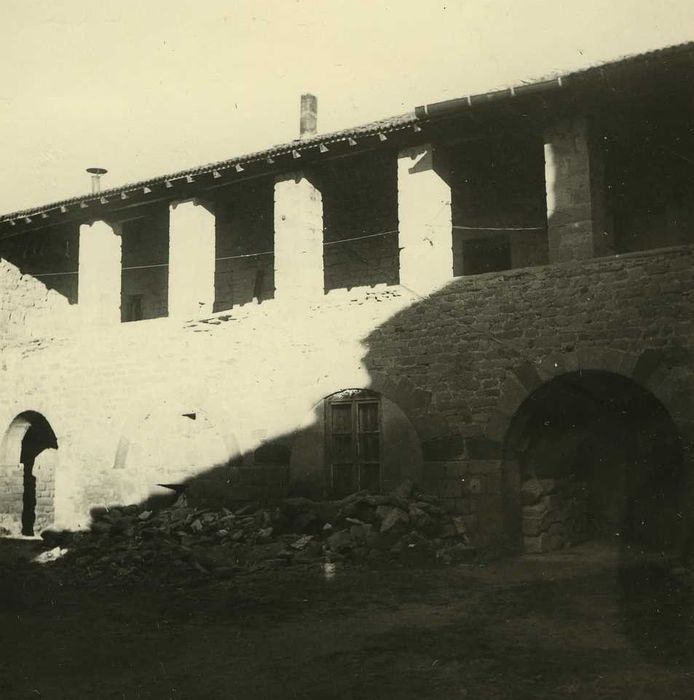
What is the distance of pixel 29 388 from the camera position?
14281 mm

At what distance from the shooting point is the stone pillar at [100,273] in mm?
13805

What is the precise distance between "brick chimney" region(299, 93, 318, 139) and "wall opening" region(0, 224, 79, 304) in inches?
184

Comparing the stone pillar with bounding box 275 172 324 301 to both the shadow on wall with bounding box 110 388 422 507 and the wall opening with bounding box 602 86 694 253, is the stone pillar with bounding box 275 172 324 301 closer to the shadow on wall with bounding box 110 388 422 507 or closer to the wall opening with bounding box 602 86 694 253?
the shadow on wall with bounding box 110 388 422 507

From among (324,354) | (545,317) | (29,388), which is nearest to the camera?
(545,317)

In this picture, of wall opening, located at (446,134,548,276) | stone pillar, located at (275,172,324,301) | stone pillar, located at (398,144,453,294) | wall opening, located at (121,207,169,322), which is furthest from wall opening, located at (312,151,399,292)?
wall opening, located at (121,207,169,322)

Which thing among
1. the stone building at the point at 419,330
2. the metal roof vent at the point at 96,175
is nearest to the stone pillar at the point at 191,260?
the stone building at the point at 419,330

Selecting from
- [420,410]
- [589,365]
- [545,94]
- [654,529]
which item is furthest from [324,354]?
[654,529]

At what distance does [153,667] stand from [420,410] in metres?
5.77

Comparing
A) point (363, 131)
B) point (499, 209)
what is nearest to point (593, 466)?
point (499, 209)

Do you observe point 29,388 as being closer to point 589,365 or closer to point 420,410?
point 420,410

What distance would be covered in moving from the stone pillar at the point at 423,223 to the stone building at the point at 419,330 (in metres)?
0.03

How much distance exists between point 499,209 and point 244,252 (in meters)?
4.95

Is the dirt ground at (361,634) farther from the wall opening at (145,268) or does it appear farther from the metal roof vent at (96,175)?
the metal roof vent at (96,175)

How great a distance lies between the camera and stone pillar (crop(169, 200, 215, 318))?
12.8 m
